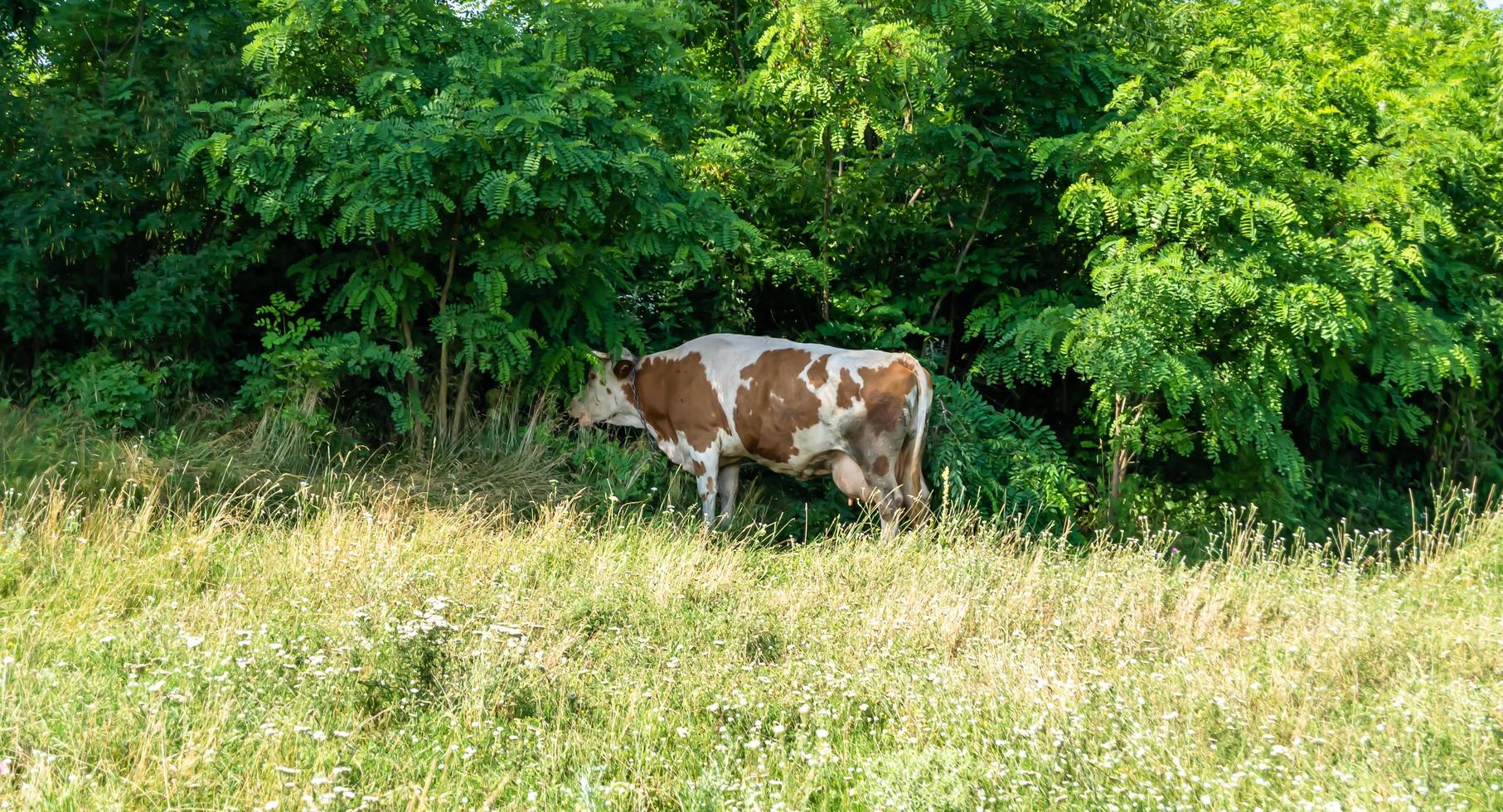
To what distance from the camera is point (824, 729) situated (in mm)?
4797

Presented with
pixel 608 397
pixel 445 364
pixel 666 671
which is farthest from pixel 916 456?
pixel 666 671

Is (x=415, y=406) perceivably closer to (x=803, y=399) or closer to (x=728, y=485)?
(x=728, y=485)

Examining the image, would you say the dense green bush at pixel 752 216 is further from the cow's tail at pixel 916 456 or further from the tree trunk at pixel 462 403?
the cow's tail at pixel 916 456

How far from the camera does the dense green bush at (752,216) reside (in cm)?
856

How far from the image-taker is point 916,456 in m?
9.39

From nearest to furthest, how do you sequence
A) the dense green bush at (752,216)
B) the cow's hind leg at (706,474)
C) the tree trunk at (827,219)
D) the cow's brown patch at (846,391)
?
the dense green bush at (752,216), the cow's brown patch at (846,391), the cow's hind leg at (706,474), the tree trunk at (827,219)

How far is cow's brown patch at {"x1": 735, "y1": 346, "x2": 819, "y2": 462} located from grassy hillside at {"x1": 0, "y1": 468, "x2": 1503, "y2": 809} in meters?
→ 1.85

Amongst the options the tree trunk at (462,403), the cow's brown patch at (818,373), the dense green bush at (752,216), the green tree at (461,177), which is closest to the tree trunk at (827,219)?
the dense green bush at (752,216)

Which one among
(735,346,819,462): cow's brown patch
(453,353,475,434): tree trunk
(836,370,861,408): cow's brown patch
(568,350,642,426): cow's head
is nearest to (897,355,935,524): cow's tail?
(836,370,861,408): cow's brown patch

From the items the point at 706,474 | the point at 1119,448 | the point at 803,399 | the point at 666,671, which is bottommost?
the point at 666,671

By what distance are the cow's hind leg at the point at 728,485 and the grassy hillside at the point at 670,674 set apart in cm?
204

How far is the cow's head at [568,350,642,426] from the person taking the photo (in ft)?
33.0

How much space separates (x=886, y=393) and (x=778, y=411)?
0.82m

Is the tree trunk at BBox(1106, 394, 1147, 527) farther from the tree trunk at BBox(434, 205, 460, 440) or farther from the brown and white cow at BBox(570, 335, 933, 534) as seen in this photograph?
the tree trunk at BBox(434, 205, 460, 440)
